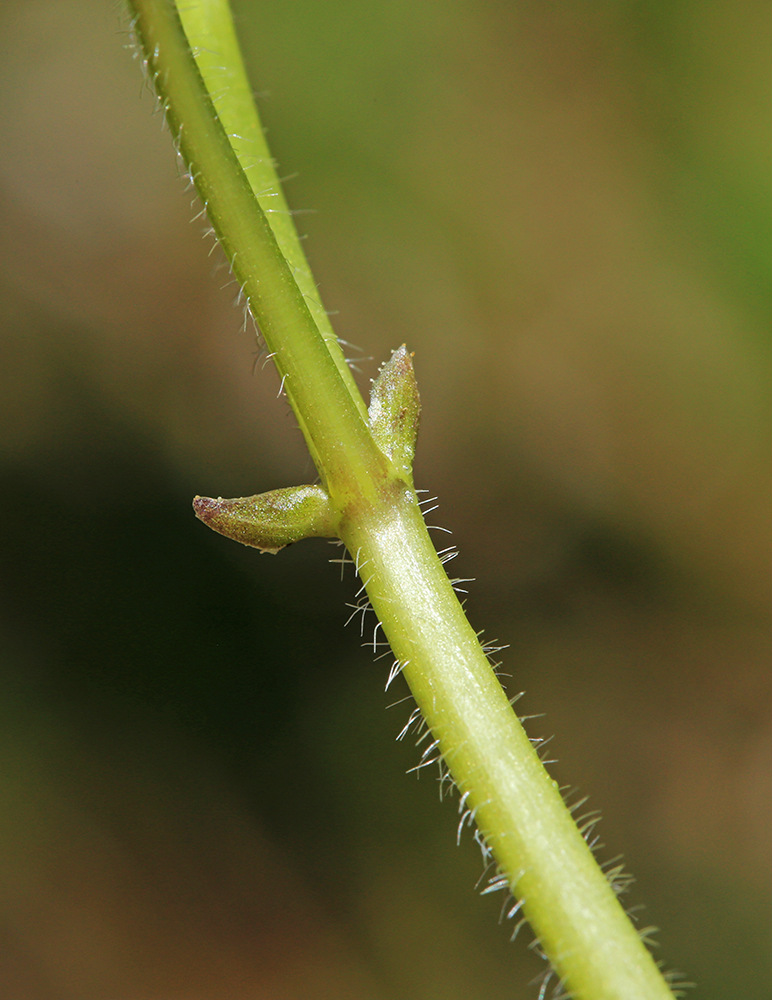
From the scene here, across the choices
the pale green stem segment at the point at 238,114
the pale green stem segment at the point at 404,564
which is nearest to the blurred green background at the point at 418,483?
the pale green stem segment at the point at 238,114

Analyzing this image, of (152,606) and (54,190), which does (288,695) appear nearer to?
(152,606)

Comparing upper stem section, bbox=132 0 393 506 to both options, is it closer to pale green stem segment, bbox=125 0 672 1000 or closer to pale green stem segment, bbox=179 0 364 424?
pale green stem segment, bbox=125 0 672 1000

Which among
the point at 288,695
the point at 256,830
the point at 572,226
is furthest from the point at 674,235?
the point at 256,830

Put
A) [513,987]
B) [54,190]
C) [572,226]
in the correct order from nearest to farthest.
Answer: [513,987]
[54,190]
[572,226]

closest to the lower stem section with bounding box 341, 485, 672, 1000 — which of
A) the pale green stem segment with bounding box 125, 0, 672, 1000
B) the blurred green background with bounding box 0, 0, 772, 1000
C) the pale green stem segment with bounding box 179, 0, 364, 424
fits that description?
the pale green stem segment with bounding box 125, 0, 672, 1000

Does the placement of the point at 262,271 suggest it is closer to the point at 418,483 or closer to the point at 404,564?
the point at 404,564

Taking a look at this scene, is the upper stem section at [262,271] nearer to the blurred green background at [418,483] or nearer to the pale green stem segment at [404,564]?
the pale green stem segment at [404,564]
